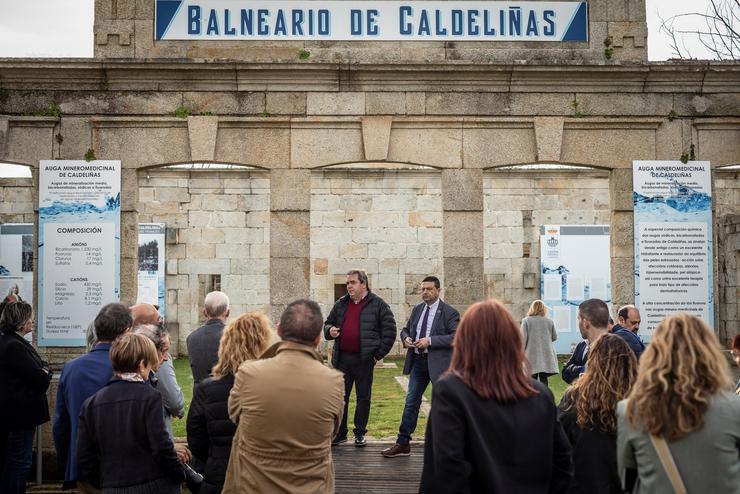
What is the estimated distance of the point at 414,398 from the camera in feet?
25.6

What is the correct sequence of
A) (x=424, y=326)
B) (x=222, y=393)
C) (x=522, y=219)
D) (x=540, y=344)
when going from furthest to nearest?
(x=522, y=219)
(x=540, y=344)
(x=424, y=326)
(x=222, y=393)

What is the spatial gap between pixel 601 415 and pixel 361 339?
4.41 metres

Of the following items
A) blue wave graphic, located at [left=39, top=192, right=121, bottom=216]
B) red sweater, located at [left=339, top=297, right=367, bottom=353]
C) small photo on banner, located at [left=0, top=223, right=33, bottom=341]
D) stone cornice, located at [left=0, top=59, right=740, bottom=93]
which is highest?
stone cornice, located at [left=0, top=59, right=740, bottom=93]

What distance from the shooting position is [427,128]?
9336 millimetres

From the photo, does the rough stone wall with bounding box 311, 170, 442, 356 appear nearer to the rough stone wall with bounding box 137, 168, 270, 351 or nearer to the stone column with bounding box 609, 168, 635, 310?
the rough stone wall with bounding box 137, 168, 270, 351

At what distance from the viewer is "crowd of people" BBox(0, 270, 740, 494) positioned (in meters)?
3.10

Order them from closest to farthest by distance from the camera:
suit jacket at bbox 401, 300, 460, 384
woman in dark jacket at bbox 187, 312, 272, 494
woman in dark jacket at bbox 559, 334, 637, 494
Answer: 1. woman in dark jacket at bbox 559, 334, 637, 494
2. woman in dark jacket at bbox 187, 312, 272, 494
3. suit jacket at bbox 401, 300, 460, 384

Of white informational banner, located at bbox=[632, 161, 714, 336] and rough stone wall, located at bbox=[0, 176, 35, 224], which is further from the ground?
rough stone wall, located at bbox=[0, 176, 35, 224]

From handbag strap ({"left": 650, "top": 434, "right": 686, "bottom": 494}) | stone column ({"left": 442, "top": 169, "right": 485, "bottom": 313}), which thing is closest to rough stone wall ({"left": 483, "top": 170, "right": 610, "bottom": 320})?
stone column ({"left": 442, "top": 169, "right": 485, "bottom": 313})

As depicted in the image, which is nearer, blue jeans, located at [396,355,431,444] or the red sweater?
blue jeans, located at [396,355,431,444]

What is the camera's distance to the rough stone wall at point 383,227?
60.6 feet

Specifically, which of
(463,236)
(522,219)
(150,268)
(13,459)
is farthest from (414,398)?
(522,219)

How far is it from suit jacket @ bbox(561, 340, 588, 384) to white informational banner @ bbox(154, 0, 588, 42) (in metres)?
4.47

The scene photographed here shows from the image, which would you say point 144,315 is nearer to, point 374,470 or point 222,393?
point 222,393
